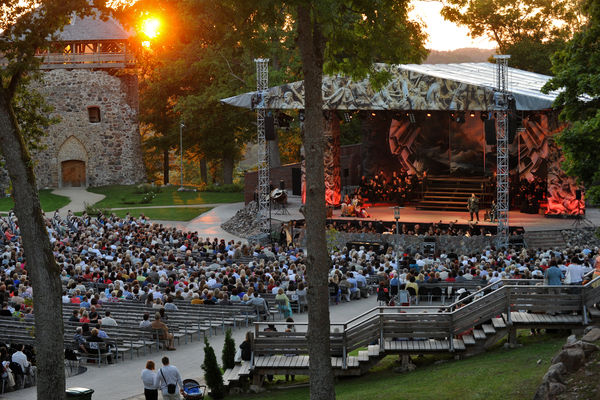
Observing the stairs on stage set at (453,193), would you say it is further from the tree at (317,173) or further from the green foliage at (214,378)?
the tree at (317,173)

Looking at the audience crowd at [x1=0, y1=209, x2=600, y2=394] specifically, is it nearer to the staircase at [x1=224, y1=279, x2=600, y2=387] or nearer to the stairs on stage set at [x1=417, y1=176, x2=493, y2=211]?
the staircase at [x1=224, y1=279, x2=600, y2=387]

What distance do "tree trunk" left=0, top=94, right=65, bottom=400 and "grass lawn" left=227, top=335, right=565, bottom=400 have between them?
13.9 ft

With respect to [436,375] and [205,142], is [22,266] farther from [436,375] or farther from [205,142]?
[205,142]

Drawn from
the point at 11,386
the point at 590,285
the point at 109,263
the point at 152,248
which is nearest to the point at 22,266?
the point at 109,263

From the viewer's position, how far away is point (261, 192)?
1590 inches

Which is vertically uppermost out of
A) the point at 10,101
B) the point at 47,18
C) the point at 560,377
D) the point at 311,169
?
the point at 47,18

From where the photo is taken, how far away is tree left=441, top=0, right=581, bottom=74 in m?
60.9

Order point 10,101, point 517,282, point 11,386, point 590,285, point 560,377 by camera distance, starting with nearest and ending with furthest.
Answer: point 560,377
point 10,101
point 590,285
point 11,386
point 517,282

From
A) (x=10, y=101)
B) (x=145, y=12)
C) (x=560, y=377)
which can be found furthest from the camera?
(x=145, y=12)

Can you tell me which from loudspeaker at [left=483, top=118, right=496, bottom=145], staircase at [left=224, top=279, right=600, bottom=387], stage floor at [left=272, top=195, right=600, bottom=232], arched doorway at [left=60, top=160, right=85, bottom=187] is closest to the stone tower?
arched doorway at [left=60, top=160, right=85, bottom=187]

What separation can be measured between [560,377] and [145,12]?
8.93 metres

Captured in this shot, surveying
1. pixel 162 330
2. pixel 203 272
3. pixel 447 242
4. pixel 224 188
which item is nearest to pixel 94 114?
pixel 224 188

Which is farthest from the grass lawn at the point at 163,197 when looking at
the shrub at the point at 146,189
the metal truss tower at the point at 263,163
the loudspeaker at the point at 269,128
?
the loudspeaker at the point at 269,128

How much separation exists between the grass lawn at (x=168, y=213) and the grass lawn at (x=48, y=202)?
349cm
